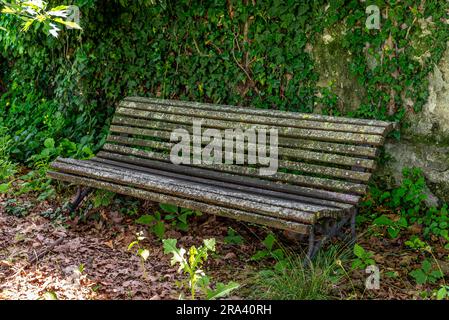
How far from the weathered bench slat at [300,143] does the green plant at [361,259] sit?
67 cm

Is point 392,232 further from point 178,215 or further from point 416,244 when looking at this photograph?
point 178,215

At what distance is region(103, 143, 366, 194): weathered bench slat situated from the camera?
4109 millimetres

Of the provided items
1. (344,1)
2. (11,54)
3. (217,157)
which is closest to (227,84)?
(217,157)

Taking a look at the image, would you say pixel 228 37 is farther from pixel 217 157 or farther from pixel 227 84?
pixel 217 157

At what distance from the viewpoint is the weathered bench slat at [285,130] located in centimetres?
417

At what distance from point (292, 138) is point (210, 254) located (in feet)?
3.54

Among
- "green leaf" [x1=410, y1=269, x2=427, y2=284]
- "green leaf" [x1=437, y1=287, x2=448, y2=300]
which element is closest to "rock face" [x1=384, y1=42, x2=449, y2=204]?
"green leaf" [x1=410, y1=269, x2=427, y2=284]

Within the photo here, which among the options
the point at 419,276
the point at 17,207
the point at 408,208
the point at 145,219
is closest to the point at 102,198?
the point at 145,219

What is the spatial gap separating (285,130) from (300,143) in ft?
0.56

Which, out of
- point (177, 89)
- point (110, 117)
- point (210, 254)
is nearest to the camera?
point (210, 254)

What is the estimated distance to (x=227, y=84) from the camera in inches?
214

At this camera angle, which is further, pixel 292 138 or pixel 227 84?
pixel 227 84

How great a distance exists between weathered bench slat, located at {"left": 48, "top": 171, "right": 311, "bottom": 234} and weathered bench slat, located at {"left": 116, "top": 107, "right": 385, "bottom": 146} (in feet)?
2.93

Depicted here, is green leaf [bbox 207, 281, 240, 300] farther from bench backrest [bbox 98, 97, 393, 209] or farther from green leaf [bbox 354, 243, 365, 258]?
bench backrest [bbox 98, 97, 393, 209]
